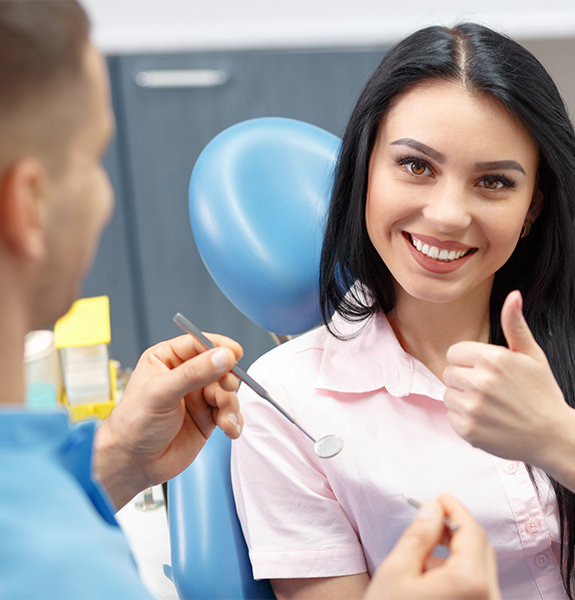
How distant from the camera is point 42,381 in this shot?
1.44 meters

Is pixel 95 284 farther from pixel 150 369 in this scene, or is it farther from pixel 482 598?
pixel 482 598

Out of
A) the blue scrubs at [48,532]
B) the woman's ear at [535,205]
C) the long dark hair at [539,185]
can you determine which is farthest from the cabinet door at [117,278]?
the blue scrubs at [48,532]

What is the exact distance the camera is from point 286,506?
930 mm

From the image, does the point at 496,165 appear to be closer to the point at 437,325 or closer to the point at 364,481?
the point at 437,325

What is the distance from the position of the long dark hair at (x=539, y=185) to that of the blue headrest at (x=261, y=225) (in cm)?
7

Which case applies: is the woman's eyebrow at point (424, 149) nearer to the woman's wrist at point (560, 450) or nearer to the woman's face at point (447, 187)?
the woman's face at point (447, 187)

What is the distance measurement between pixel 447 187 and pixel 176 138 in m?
1.36

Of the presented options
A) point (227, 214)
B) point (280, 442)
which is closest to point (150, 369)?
point (280, 442)

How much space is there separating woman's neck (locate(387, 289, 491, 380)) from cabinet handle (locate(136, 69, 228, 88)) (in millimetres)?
1222

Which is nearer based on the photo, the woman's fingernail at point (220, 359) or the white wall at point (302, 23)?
the woman's fingernail at point (220, 359)

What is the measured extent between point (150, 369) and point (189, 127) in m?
1.35

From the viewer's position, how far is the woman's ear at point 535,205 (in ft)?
3.24

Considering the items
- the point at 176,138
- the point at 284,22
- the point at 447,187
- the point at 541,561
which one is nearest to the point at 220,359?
the point at 447,187

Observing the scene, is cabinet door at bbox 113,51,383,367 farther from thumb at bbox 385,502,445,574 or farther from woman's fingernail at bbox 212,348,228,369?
thumb at bbox 385,502,445,574
